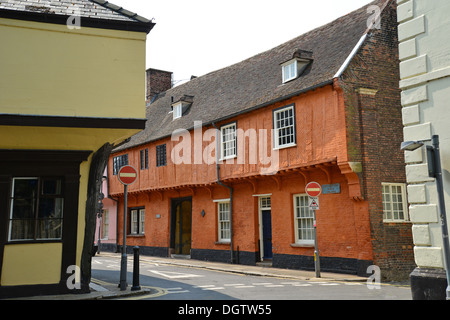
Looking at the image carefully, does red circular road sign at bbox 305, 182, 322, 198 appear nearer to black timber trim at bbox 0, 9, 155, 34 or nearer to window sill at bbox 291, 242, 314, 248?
window sill at bbox 291, 242, 314, 248

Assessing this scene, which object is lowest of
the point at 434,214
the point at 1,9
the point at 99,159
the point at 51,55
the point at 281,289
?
the point at 281,289

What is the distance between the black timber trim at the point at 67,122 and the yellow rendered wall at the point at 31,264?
2691mm

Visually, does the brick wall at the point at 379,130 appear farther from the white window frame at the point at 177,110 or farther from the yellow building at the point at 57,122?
the white window frame at the point at 177,110

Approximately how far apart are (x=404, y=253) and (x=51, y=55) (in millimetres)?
12610

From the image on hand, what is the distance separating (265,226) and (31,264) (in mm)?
10981

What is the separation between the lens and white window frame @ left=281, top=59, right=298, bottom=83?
714 inches

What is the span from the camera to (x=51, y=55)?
32.8 ft

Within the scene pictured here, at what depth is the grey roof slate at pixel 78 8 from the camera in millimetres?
9961

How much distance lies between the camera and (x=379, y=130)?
52.0 ft

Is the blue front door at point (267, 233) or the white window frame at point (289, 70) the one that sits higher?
the white window frame at point (289, 70)

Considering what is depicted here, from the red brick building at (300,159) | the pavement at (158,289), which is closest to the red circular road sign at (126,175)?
the pavement at (158,289)

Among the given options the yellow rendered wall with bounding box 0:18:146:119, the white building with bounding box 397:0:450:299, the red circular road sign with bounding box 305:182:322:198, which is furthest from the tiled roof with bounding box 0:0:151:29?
the red circular road sign with bounding box 305:182:322:198

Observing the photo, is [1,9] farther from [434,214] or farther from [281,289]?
[434,214]

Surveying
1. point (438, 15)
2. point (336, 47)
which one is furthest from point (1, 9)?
point (336, 47)
